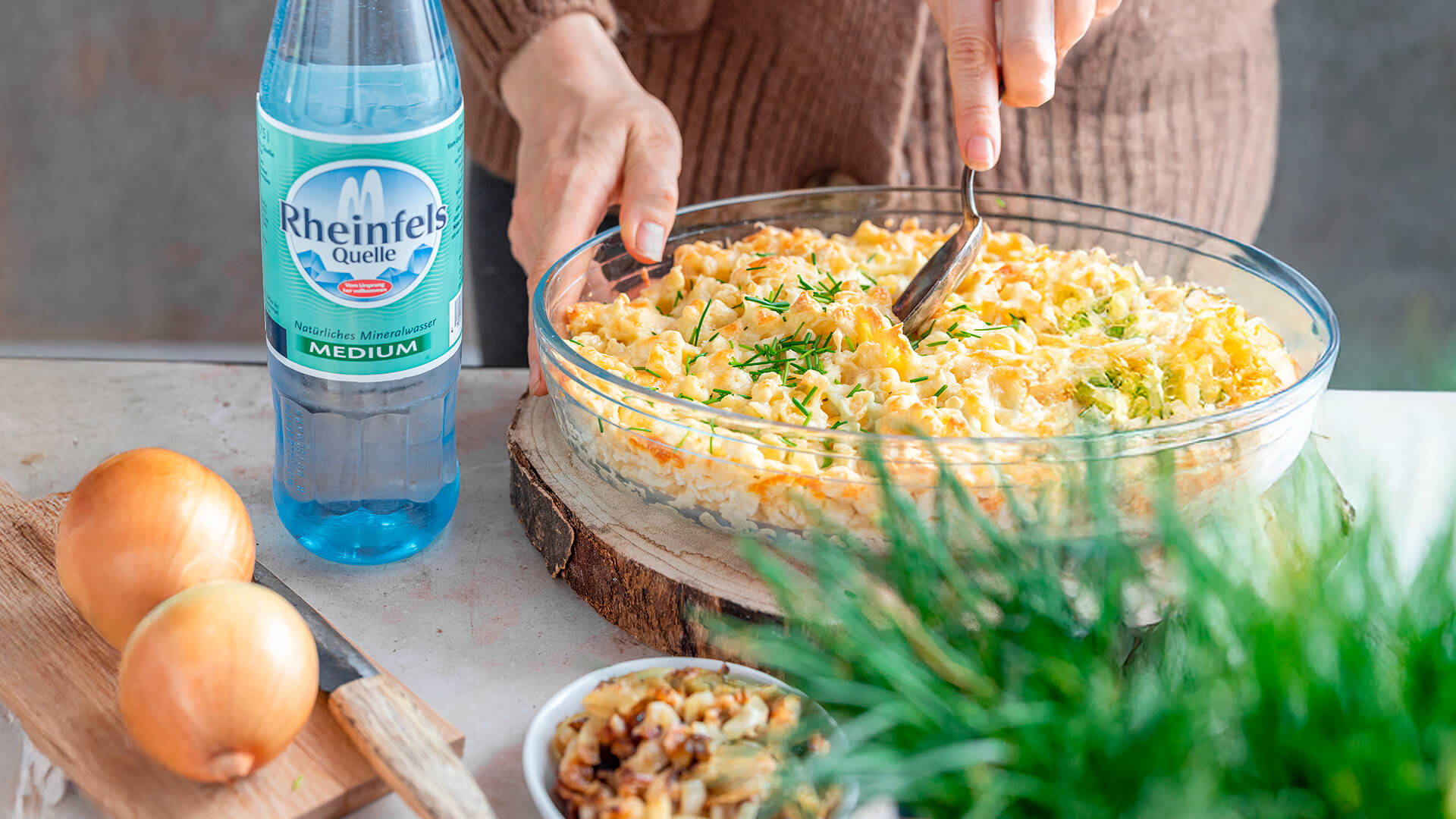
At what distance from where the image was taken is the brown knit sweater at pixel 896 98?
1610mm

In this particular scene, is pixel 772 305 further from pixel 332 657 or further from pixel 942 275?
pixel 332 657

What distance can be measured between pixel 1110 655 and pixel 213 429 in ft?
3.37

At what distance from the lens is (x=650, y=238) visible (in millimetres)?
1302

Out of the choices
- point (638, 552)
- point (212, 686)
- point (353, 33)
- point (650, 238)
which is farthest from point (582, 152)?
point (212, 686)

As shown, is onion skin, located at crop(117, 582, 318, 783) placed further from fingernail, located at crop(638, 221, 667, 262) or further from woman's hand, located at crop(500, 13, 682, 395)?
fingernail, located at crop(638, 221, 667, 262)

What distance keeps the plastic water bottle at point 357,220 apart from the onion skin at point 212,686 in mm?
254

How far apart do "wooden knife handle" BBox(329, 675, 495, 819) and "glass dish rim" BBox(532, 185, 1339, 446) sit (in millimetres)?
316

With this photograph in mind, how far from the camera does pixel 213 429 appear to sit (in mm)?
1358

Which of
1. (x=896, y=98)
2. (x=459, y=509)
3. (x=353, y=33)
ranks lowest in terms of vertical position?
(x=459, y=509)

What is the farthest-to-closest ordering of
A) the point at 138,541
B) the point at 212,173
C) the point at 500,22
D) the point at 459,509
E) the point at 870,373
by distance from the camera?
1. the point at 212,173
2. the point at 500,22
3. the point at 459,509
4. the point at 870,373
5. the point at 138,541

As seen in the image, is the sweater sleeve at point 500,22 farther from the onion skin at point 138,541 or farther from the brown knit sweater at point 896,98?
the onion skin at point 138,541

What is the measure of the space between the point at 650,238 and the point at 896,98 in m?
0.49

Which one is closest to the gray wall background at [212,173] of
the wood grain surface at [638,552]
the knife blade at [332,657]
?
the wood grain surface at [638,552]

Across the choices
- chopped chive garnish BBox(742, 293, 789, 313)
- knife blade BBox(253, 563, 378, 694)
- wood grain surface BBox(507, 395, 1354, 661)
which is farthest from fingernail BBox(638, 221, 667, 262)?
knife blade BBox(253, 563, 378, 694)
